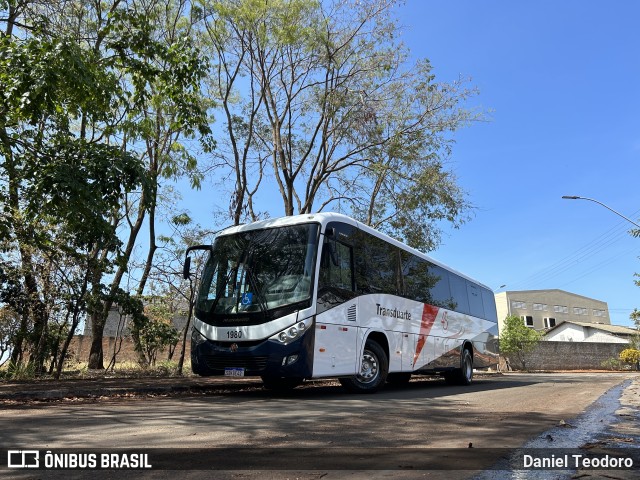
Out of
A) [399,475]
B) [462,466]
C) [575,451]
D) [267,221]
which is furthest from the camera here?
→ [267,221]

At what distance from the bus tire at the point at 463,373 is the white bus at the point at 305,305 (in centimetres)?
328

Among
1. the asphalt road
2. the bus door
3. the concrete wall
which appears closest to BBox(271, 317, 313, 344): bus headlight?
the bus door

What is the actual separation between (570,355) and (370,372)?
137 feet

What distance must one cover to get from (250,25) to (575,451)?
1648 centimetres

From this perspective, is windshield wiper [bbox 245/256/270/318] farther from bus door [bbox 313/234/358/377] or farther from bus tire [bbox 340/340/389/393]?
bus tire [bbox 340/340/389/393]

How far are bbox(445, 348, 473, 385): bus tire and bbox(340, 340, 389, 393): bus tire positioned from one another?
5198 mm

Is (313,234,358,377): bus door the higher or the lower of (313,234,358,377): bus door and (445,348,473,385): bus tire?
the higher

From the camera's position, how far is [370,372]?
10.2 m

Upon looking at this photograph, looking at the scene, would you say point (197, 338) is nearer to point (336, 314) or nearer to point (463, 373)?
point (336, 314)

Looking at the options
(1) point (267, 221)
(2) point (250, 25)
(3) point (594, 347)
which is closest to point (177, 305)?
(2) point (250, 25)

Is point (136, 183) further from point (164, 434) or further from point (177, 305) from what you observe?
point (177, 305)

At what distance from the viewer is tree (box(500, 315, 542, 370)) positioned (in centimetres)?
4097

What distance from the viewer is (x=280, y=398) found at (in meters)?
9.12

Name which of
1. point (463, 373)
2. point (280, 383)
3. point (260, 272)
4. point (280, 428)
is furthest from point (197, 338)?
point (463, 373)
